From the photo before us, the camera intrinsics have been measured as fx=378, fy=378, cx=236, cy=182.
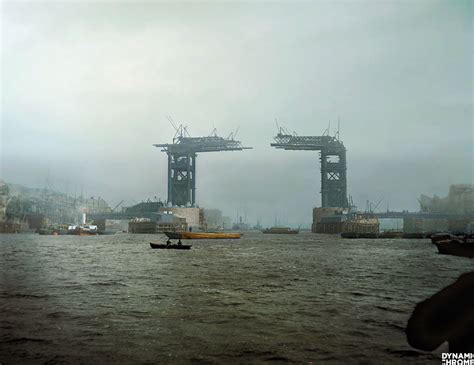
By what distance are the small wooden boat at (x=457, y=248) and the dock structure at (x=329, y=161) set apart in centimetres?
10589

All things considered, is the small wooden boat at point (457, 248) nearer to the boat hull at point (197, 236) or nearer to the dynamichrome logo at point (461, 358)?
the dynamichrome logo at point (461, 358)

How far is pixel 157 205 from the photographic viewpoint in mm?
190250

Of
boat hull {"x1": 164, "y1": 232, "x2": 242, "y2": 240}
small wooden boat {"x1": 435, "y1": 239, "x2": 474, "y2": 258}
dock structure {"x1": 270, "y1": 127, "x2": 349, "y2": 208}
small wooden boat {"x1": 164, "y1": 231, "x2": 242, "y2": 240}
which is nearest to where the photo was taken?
small wooden boat {"x1": 435, "y1": 239, "x2": 474, "y2": 258}

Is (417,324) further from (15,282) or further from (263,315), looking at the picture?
(15,282)

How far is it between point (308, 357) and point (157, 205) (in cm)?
18440

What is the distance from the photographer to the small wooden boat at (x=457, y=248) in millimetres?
54394

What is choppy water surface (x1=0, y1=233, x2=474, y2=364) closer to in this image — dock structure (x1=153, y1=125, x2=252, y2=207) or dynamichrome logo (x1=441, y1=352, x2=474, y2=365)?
dynamichrome logo (x1=441, y1=352, x2=474, y2=365)

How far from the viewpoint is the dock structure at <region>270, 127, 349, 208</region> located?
165 meters

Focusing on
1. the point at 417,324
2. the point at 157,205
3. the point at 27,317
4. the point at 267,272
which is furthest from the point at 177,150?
the point at 417,324

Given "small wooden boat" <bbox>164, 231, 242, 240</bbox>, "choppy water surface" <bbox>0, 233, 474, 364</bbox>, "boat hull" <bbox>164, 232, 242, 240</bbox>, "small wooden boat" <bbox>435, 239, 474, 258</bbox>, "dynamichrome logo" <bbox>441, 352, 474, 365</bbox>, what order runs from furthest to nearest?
1. "boat hull" <bbox>164, 232, 242, 240</bbox>
2. "small wooden boat" <bbox>164, 231, 242, 240</bbox>
3. "small wooden boat" <bbox>435, 239, 474, 258</bbox>
4. "choppy water surface" <bbox>0, 233, 474, 364</bbox>
5. "dynamichrome logo" <bbox>441, 352, 474, 365</bbox>

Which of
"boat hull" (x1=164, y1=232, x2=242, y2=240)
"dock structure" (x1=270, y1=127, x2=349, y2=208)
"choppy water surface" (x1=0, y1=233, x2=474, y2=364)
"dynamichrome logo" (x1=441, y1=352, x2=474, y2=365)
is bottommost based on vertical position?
"boat hull" (x1=164, y1=232, x2=242, y2=240)

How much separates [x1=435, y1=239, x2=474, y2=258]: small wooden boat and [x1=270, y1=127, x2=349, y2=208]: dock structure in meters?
106

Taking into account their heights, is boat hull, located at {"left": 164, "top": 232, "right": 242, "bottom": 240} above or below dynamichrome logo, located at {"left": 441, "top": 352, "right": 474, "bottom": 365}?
below

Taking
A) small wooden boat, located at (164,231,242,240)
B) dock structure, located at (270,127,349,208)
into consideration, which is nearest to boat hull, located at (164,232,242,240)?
small wooden boat, located at (164,231,242,240)
